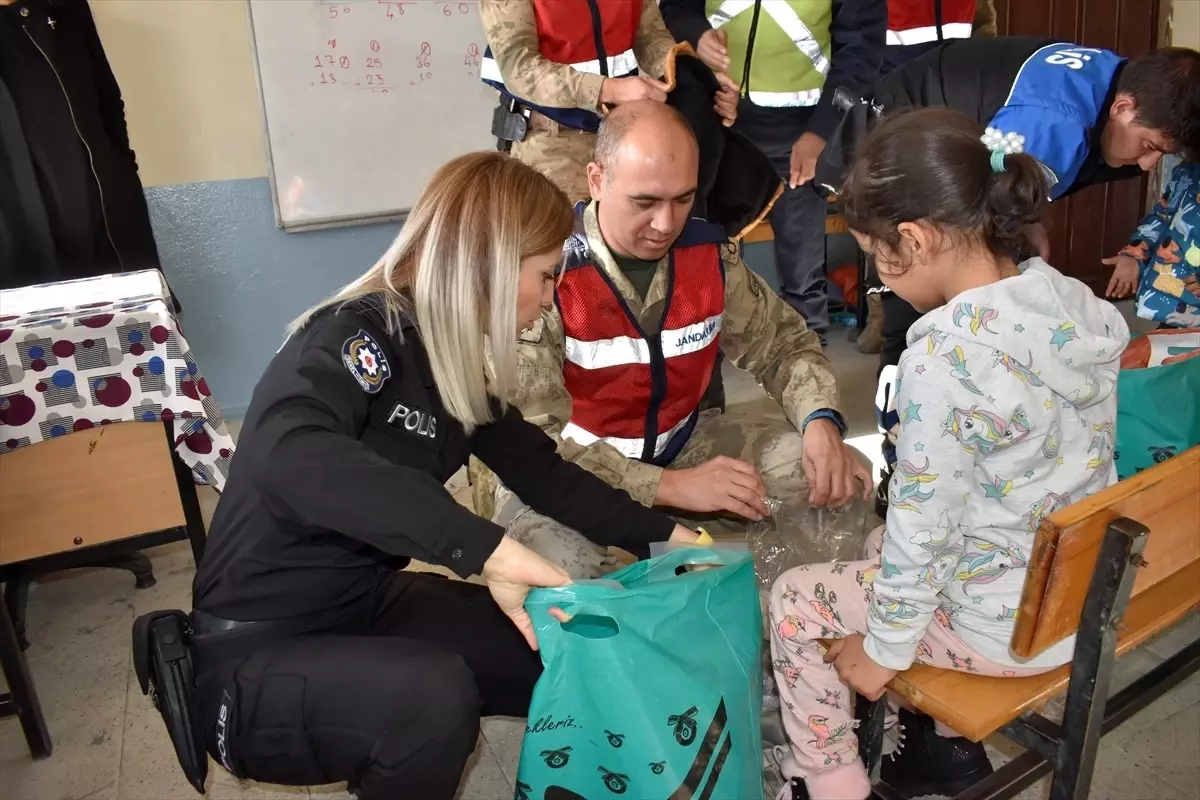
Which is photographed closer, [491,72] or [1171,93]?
[1171,93]

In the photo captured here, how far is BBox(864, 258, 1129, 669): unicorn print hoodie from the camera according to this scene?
3.70ft

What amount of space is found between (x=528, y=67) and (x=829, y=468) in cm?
122

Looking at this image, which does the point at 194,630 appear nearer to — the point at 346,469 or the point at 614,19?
the point at 346,469

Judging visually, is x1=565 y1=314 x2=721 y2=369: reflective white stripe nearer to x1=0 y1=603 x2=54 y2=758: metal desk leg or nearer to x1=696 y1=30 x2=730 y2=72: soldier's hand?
x1=696 y1=30 x2=730 y2=72: soldier's hand

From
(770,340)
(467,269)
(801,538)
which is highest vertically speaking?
(467,269)

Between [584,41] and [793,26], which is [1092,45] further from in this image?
[584,41]

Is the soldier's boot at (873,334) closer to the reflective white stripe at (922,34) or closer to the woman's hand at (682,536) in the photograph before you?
the reflective white stripe at (922,34)

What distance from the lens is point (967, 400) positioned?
1133mm

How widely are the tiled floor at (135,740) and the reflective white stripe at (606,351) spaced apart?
749 mm

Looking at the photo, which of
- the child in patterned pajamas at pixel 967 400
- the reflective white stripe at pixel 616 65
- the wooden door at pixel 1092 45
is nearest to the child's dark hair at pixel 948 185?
the child in patterned pajamas at pixel 967 400

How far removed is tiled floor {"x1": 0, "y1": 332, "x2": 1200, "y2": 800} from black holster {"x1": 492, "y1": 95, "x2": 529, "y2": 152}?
1.47 m

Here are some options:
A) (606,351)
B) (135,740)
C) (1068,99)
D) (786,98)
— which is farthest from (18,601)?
(1068,99)

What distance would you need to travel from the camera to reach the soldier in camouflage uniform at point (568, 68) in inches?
88.3

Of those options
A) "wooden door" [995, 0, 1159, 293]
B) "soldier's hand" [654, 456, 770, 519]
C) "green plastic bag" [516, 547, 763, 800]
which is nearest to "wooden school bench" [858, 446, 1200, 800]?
"green plastic bag" [516, 547, 763, 800]
